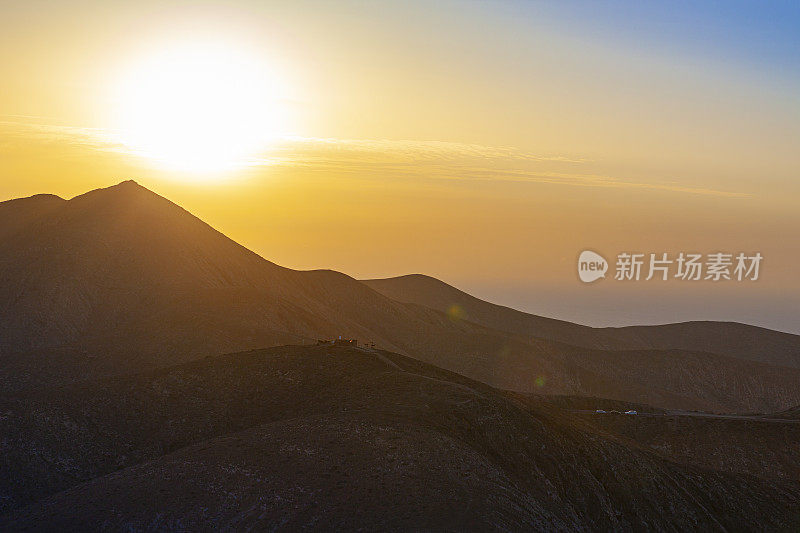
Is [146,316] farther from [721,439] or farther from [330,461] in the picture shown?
[721,439]

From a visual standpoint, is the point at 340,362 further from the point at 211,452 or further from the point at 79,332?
the point at 79,332

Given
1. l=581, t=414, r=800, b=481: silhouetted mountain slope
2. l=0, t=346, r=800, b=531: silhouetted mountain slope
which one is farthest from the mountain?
l=581, t=414, r=800, b=481: silhouetted mountain slope

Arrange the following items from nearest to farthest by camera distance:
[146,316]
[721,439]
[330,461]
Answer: [330,461] < [721,439] < [146,316]

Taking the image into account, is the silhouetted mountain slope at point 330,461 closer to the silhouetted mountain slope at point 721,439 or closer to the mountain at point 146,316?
the silhouetted mountain slope at point 721,439

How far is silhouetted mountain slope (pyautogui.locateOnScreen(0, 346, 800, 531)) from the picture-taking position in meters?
58.5

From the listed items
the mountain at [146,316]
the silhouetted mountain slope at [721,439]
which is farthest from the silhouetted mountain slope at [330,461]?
the mountain at [146,316]

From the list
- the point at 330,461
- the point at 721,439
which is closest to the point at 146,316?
the point at 330,461

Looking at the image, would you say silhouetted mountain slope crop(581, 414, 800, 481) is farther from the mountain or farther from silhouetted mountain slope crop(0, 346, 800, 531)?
the mountain

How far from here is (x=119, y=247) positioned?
187 metres

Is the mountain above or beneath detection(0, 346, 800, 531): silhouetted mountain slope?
beneath

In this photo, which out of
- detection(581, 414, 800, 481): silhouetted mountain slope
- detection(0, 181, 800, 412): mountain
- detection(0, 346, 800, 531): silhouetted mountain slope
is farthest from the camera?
detection(0, 181, 800, 412): mountain

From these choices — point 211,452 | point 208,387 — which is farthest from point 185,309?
point 211,452

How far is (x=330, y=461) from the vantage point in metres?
64.6

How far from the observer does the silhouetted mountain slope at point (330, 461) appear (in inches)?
2302
